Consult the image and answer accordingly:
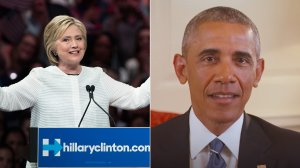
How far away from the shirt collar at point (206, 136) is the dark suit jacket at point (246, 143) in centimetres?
2

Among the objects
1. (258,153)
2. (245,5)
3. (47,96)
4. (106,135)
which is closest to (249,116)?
(258,153)

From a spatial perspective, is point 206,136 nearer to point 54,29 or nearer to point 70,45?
point 70,45

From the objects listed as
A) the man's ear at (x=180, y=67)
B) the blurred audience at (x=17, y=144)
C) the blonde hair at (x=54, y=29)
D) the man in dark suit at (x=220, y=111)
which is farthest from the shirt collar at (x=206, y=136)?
the blurred audience at (x=17, y=144)

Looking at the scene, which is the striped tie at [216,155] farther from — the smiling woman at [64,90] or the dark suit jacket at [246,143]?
the smiling woman at [64,90]

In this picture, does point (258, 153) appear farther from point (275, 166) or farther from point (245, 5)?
point (245, 5)

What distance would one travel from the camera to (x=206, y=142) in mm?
2299

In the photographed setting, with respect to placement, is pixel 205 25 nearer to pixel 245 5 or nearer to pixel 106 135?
pixel 245 5

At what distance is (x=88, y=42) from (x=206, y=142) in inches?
36.5

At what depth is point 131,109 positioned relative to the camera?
2352 mm

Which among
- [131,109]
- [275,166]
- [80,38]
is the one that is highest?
[80,38]

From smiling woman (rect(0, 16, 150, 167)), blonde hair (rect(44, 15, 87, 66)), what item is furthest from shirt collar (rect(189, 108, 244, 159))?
blonde hair (rect(44, 15, 87, 66))

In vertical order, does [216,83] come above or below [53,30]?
below

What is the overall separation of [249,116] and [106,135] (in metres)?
0.87

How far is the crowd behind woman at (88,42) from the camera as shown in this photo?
229 cm
